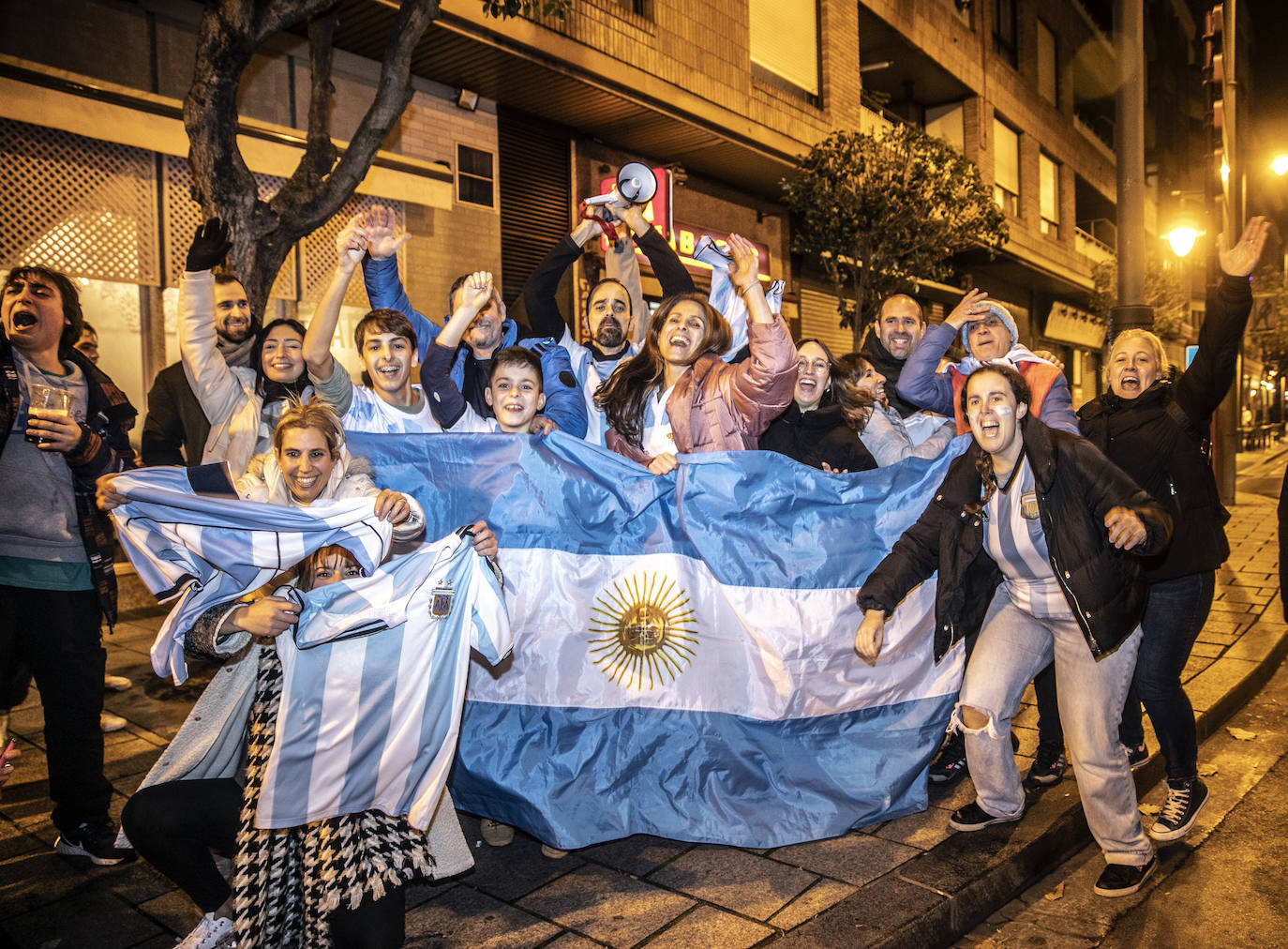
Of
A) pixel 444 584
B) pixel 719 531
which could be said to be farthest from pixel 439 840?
pixel 719 531

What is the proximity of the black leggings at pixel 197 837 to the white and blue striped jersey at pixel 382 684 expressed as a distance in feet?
0.79

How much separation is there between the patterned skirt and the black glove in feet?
6.59

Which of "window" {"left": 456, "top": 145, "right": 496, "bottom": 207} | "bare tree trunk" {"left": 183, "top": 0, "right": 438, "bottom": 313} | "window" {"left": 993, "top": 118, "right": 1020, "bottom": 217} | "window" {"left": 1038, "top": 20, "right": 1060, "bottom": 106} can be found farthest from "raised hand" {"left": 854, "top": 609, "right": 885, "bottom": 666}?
"window" {"left": 1038, "top": 20, "right": 1060, "bottom": 106}

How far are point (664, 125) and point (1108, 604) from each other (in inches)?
481

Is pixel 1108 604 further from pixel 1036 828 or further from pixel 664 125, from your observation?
pixel 664 125

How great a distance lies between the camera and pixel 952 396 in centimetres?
503

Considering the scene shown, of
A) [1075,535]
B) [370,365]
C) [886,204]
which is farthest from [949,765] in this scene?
[886,204]

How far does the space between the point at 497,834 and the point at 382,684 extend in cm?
129

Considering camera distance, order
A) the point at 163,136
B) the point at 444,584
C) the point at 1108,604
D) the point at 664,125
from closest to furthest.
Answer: the point at 444,584 < the point at 1108,604 < the point at 163,136 < the point at 664,125

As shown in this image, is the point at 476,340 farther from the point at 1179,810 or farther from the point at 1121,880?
the point at 1179,810

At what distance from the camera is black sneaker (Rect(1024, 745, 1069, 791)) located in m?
4.27

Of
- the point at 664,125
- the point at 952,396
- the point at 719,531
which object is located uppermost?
the point at 664,125

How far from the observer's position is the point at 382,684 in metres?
2.92

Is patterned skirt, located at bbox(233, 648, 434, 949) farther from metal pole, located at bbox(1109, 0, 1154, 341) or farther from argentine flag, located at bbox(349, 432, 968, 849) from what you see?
metal pole, located at bbox(1109, 0, 1154, 341)
